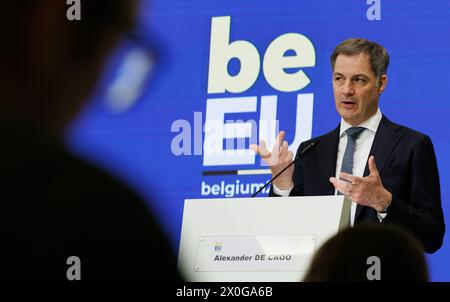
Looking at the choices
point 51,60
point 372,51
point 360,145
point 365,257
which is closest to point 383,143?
point 360,145

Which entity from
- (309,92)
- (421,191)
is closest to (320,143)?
(309,92)

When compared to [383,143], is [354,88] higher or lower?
higher

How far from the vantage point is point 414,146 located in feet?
11.1

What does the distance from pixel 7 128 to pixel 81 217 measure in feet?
0.39

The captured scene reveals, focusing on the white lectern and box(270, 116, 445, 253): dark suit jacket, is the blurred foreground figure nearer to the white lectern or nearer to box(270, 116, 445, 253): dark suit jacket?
the white lectern

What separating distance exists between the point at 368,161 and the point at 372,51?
0.44 meters

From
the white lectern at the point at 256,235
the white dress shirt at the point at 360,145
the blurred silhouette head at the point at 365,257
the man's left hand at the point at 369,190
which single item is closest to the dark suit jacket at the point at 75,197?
the blurred silhouette head at the point at 365,257

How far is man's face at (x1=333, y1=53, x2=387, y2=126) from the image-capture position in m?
3.49

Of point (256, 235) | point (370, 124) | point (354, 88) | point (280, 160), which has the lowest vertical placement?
point (256, 235)

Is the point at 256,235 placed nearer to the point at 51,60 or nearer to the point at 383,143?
the point at 383,143

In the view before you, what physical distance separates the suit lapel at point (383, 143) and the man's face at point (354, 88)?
77 mm

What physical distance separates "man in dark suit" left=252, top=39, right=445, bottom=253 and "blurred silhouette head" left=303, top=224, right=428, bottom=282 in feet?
6.96

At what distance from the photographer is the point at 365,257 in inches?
47.4
